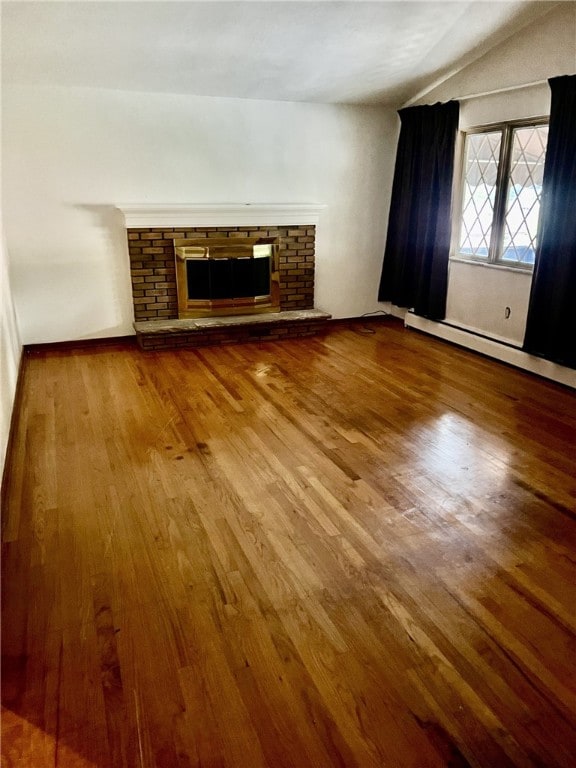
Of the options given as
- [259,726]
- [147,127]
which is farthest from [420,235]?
[259,726]

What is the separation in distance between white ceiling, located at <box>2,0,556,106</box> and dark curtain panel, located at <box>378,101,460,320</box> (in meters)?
0.42

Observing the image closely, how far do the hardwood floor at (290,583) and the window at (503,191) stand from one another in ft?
4.85

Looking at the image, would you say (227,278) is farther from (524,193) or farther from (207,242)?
(524,193)

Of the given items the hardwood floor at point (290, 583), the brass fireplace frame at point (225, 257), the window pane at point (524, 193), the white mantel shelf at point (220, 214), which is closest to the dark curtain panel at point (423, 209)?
the window pane at point (524, 193)

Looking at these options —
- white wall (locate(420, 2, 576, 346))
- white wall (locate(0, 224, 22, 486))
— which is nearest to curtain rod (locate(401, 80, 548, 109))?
white wall (locate(420, 2, 576, 346))

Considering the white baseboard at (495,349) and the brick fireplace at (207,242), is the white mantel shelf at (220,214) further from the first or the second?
the white baseboard at (495,349)

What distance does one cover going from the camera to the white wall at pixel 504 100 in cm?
369

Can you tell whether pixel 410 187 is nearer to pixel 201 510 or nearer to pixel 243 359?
pixel 243 359

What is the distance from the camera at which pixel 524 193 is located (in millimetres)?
4285

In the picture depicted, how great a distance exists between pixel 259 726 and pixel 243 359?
339 cm

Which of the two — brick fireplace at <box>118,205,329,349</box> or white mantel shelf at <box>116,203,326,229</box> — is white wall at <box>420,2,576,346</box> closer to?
brick fireplace at <box>118,205,329,349</box>

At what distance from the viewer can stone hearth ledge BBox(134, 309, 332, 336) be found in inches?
190

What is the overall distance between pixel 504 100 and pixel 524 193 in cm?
73

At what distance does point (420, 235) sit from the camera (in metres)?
5.23
